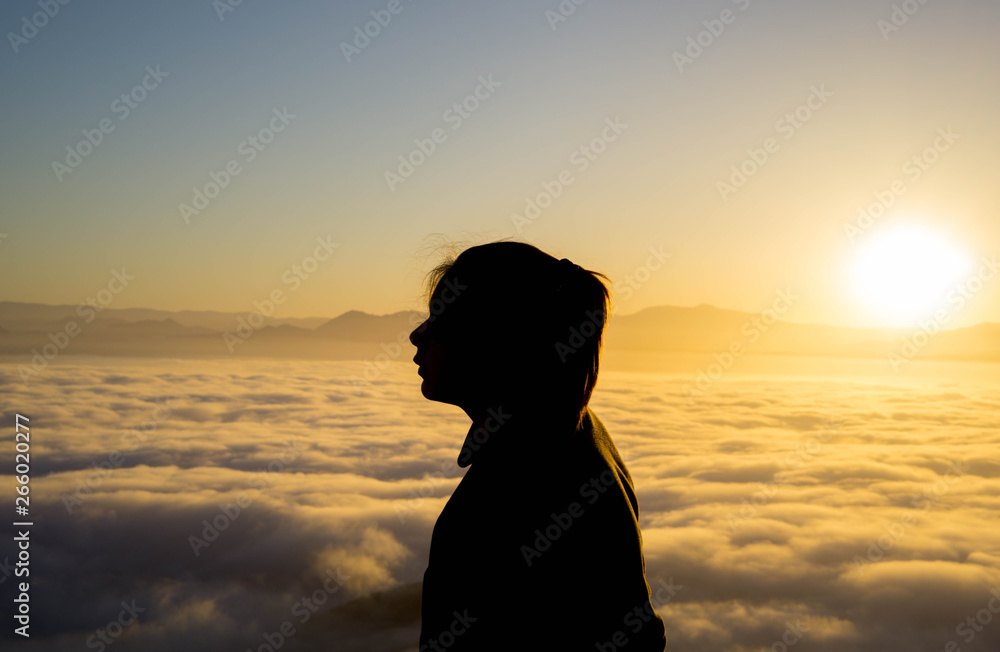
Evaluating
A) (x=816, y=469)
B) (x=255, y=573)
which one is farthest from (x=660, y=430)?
(x=255, y=573)

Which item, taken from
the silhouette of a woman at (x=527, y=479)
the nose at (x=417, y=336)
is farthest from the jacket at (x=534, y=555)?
the nose at (x=417, y=336)

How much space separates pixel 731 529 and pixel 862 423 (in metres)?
29.8

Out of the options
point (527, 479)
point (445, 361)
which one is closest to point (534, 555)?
point (527, 479)

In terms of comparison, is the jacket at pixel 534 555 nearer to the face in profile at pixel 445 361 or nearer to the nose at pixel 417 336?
the face in profile at pixel 445 361

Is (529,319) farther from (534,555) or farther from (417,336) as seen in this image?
(534,555)

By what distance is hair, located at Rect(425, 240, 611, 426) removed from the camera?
958 mm

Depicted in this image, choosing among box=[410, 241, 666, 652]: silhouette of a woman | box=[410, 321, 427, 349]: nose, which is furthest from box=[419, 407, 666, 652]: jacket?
box=[410, 321, 427, 349]: nose

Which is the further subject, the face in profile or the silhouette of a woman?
the face in profile

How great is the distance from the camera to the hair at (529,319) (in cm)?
96

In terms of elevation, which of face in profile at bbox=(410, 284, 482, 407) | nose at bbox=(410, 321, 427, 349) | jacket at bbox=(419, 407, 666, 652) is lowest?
jacket at bbox=(419, 407, 666, 652)

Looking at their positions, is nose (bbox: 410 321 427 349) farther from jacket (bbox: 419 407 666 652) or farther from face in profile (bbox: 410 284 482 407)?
jacket (bbox: 419 407 666 652)

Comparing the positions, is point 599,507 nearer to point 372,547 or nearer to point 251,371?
point 372,547

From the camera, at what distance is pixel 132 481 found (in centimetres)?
4044

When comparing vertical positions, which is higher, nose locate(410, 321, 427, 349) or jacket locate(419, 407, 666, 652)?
nose locate(410, 321, 427, 349)
